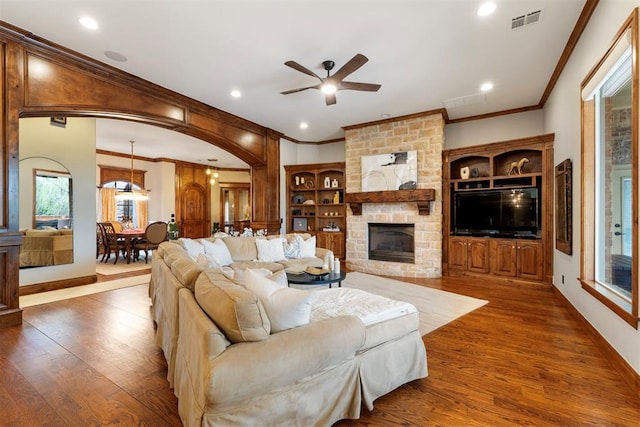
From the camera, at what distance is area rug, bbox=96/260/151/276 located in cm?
622

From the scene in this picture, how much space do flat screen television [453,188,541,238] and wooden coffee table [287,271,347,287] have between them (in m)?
3.14

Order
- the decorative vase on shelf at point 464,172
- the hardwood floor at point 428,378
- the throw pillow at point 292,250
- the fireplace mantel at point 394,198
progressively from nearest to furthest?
the hardwood floor at point 428,378
the throw pillow at point 292,250
the fireplace mantel at point 394,198
the decorative vase on shelf at point 464,172

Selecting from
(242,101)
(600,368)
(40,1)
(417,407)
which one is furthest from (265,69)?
(600,368)

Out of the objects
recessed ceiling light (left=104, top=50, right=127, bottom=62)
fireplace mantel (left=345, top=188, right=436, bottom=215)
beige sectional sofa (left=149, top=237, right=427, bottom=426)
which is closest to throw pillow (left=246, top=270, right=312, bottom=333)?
beige sectional sofa (left=149, top=237, right=427, bottom=426)

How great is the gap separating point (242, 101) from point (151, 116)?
4.73 ft

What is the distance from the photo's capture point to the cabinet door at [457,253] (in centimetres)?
571

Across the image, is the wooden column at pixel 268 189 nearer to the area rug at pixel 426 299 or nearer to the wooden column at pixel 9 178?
the area rug at pixel 426 299

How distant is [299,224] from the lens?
7.61 m

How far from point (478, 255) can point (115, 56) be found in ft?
20.6

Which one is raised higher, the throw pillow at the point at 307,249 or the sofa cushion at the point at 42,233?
the sofa cushion at the point at 42,233

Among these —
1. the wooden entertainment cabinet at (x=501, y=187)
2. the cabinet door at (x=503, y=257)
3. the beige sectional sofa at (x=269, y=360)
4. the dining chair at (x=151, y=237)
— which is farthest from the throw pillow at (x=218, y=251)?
the cabinet door at (x=503, y=257)

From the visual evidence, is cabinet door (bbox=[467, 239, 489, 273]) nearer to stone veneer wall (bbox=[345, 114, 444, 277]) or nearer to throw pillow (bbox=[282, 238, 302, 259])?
stone veneer wall (bbox=[345, 114, 444, 277])

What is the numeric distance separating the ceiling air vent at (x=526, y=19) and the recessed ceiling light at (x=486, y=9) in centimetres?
33

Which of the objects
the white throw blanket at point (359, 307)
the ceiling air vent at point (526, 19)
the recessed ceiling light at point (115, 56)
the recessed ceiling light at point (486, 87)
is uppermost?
the recessed ceiling light at point (115, 56)
